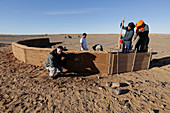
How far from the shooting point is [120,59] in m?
4.77

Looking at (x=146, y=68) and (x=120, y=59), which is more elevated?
(x=120, y=59)

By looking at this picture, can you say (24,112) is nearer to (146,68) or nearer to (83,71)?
(83,71)

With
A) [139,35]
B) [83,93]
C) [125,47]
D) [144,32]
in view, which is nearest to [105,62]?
[125,47]

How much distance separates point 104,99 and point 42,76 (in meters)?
2.83

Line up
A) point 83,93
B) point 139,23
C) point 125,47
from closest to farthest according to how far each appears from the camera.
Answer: point 83,93, point 125,47, point 139,23

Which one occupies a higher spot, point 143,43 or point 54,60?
point 143,43

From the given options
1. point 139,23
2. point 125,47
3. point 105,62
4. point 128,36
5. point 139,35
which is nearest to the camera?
point 105,62

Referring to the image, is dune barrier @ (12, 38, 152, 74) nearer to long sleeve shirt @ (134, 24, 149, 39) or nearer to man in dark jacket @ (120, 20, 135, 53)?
man in dark jacket @ (120, 20, 135, 53)

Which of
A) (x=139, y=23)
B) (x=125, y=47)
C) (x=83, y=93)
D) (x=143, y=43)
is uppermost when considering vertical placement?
(x=139, y=23)

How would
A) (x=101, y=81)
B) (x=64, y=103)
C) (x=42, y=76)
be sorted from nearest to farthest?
(x=64, y=103) < (x=101, y=81) < (x=42, y=76)

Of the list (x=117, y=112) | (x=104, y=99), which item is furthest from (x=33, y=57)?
(x=117, y=112)

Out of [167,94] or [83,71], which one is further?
[83,71]

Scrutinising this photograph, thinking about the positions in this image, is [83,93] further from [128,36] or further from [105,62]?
[128,36]

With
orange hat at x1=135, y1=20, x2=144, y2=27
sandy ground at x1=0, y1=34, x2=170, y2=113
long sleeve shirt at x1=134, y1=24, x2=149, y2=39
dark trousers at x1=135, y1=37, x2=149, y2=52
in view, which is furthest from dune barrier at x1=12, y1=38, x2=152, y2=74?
orange hat at x1=135, y1=20, x2=144, y2=27
